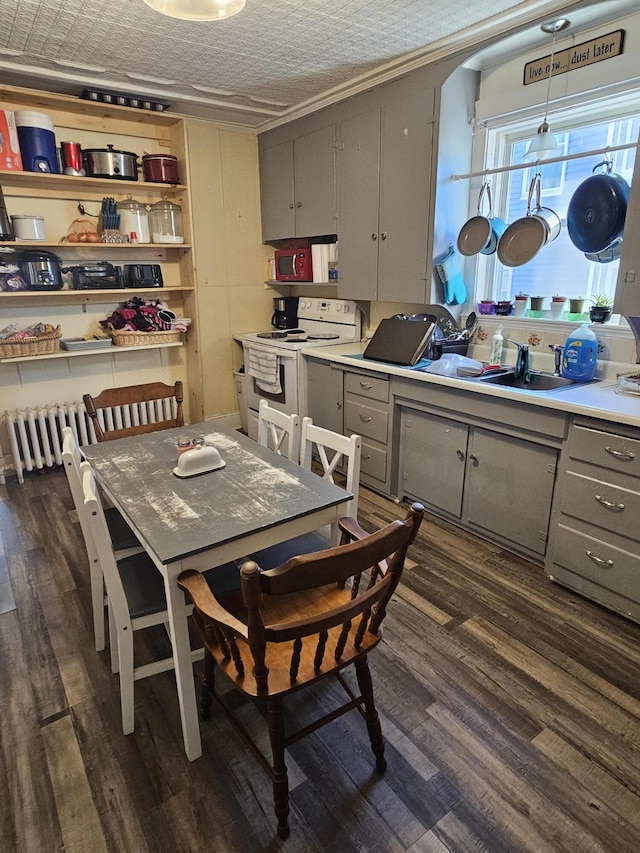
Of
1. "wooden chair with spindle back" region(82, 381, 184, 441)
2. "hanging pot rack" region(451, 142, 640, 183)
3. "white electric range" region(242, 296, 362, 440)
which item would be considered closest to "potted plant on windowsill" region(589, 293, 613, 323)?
"hanging pot rack" region(451, 142, 640, 183)

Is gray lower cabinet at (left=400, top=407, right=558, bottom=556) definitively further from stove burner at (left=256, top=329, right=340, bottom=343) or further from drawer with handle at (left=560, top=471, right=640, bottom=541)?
stove burner at (left=256, top=329, right=340, bottom=343)

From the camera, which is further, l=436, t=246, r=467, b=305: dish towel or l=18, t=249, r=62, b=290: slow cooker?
l=18, t=249, r=62, b=290: slow cooker

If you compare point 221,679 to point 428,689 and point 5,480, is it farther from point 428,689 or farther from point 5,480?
point 5,480

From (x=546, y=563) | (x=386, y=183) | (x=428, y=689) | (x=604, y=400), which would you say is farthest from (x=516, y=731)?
(x=386, y=183)

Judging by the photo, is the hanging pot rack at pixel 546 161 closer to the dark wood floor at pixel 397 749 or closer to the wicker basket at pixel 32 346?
the dark wood floor at pixel 397 749

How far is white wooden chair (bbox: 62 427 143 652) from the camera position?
171 centimetres

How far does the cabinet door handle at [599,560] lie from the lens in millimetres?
2168

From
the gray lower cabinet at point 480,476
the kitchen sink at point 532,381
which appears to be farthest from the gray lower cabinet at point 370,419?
the kitchen sink at point 532,381

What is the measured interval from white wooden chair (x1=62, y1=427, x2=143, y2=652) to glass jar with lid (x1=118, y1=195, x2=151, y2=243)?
232 cm

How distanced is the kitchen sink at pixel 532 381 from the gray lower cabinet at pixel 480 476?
1.06 ft

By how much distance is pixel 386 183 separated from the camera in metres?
3.27

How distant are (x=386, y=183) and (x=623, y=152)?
1304 mm

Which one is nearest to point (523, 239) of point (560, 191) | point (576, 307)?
point (560, 191)

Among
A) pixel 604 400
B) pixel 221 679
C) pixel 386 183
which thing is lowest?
pixel 221 679
